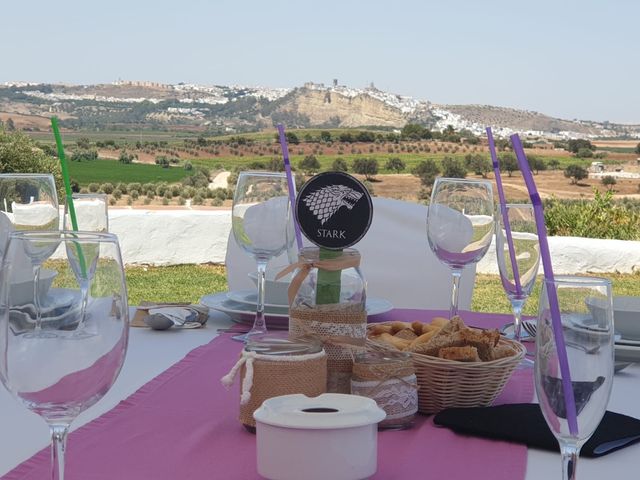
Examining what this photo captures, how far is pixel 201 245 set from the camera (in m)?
9.37

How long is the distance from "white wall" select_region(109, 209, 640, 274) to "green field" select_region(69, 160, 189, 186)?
15.2 meters

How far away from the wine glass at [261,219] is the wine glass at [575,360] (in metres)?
0.81

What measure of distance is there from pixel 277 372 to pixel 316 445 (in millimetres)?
162

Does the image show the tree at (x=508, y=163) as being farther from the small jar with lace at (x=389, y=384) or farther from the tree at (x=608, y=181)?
the small jar with lace at (x=389, y=384)

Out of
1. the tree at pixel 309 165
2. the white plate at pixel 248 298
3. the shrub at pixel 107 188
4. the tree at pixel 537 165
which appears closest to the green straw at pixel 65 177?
the white plate at pixel 248 298

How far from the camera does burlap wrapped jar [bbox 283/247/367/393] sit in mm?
1113

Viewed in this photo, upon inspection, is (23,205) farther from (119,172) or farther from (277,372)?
(119,172)

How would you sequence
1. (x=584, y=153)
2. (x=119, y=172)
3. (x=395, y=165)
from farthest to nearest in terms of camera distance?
(x=584, y=153) → (x=119, y=172) → (x=395, y=165)

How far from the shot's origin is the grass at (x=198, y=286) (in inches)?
313

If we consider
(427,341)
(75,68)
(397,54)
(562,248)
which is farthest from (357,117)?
(427,341)

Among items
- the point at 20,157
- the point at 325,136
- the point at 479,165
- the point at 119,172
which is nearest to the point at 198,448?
the point at 20,157

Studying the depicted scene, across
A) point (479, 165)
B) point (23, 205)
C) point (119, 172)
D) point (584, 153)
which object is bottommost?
point (119, 172)

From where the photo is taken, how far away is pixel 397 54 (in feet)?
148

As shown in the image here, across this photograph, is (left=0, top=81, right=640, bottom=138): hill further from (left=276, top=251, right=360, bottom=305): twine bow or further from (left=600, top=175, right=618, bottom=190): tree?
(left=276, top=251, right=360, bottom=305): twine bow
